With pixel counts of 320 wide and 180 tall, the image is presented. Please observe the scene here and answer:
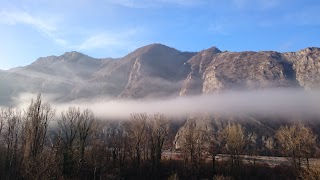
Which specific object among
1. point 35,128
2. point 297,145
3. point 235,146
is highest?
point 35,128

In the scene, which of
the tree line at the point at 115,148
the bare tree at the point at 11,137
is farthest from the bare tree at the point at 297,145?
the bare tree at the point at 11,137

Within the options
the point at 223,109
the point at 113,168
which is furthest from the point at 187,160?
the point at 223,109

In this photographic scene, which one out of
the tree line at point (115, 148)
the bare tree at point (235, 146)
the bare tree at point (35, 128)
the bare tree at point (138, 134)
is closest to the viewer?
the bare tree at point (35, 128)

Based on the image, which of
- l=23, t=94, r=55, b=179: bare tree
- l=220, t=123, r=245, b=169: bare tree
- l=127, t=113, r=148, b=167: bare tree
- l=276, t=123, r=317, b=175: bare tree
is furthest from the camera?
l=127, t=113, r=148, b=167: bare tree

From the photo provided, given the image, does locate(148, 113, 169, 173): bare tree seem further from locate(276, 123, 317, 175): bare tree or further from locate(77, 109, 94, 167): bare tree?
locate(276, 123, 317, 175): bare tree

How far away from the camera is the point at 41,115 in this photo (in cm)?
6378

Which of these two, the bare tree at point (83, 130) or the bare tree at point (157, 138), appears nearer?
the bare tree at point (83, 130)

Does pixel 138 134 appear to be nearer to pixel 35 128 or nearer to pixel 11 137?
pixel 35 128

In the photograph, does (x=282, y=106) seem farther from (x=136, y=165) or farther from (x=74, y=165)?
(x=74, y=165)

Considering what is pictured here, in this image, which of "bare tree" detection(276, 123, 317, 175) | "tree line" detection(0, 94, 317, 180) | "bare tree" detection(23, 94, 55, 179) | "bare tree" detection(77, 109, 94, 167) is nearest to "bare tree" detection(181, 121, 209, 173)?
"tree line" detection(0, 94, 317, 180)

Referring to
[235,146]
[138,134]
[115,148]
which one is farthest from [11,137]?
[235,146]

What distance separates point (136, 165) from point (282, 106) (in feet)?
441

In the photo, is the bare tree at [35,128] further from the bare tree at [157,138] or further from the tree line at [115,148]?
the bare tree at [157,138]

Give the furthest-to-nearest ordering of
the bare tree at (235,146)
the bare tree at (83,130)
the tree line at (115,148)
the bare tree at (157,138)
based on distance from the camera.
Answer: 1. the bare tree at (157,138)
2. the bare tree at (235,146)
3. the bare tree at (83,130)
4. the tree line at (115,148)
